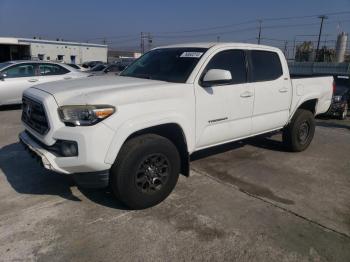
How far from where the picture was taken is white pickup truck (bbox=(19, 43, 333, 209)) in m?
3.29

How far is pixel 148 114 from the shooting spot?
357cm

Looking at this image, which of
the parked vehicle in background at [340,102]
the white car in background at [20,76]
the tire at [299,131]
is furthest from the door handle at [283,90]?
the white car in background at [20,76]

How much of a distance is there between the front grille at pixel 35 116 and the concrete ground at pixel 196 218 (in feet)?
2.97

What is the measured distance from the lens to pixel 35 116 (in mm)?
3748

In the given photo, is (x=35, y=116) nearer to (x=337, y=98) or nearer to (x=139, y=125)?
(x=139, y=125)

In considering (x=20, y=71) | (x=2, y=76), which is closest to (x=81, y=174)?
(x=2, y=76)

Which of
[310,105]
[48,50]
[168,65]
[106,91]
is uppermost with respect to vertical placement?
[48,50]

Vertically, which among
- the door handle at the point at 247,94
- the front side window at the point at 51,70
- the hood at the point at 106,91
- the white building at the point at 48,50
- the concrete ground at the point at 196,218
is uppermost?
the white building at the point at 48,50

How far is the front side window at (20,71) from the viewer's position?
32.6 feet

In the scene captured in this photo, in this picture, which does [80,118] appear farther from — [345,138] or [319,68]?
[319,68]

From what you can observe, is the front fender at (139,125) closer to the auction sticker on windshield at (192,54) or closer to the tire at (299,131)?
the auction sticker on windshield at (192,54)

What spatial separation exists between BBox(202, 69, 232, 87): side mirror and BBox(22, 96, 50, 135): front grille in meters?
1.89

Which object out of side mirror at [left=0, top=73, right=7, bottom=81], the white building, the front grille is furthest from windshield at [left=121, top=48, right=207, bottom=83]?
the white building

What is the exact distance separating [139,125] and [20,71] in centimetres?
818
